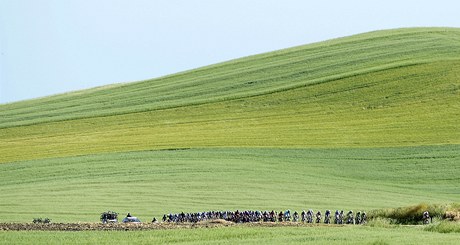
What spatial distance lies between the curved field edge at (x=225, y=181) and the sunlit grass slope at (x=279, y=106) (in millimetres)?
2405

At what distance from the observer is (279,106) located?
60.4m

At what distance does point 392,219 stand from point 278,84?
33.7 m

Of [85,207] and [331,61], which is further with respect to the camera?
[331,61]

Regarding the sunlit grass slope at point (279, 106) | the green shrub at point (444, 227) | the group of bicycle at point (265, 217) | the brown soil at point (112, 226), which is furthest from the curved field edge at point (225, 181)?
the green shrub at point (444, 227)

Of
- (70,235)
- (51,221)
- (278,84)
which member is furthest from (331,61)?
(70,235)

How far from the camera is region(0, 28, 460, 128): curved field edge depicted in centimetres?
6569

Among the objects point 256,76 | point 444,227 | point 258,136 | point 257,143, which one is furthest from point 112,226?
point 256,76

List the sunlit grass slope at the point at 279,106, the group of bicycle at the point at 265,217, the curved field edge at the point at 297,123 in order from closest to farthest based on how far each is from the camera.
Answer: the group of bicycle at the point at 265,217, the curved field edge at the point at 297,123, the sunlit grass slope at the point at 279,106

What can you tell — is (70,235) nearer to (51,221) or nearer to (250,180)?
(51,221)

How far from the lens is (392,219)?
33.2 m

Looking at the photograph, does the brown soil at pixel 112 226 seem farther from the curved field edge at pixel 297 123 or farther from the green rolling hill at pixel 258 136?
the curved field edge at pixel 297 123

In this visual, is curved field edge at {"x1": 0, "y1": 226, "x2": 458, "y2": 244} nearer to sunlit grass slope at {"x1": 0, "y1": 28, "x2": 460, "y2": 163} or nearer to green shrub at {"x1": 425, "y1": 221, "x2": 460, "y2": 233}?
green shrub at {"x1": 425, "y1": 221, "x2": 460, "y2": 233}

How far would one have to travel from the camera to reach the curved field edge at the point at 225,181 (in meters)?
37.9

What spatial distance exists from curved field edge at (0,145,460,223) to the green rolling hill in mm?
76
